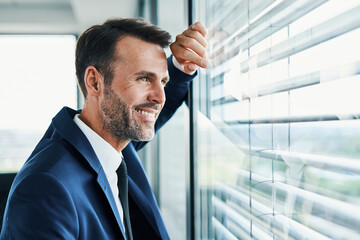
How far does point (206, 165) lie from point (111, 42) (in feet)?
1.53

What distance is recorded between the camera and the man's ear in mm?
1028

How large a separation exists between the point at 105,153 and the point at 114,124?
10cm

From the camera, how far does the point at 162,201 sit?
2.40 m

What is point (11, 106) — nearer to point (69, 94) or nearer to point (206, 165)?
point (69, 94)

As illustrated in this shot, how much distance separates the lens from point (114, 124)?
1.01 m

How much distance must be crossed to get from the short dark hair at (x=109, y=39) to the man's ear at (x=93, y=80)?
1 centimetres

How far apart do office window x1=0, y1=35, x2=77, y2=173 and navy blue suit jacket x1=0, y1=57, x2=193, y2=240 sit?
3467 mm

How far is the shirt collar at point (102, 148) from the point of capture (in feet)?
3.36

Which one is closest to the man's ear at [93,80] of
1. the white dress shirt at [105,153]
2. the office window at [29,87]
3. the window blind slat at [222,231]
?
the white dress shirt at [105,153]

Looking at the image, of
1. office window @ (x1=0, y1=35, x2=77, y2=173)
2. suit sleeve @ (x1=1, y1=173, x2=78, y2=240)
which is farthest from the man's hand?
office window @ (x1=0, y1=35, x2=77, y2=173)

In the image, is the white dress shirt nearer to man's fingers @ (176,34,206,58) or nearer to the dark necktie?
the dark necktie

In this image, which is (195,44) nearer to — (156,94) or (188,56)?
(188,56)

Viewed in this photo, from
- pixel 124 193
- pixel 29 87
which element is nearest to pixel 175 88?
pixel 124 193

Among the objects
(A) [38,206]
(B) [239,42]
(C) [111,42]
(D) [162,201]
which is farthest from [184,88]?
(D) [162,201]
